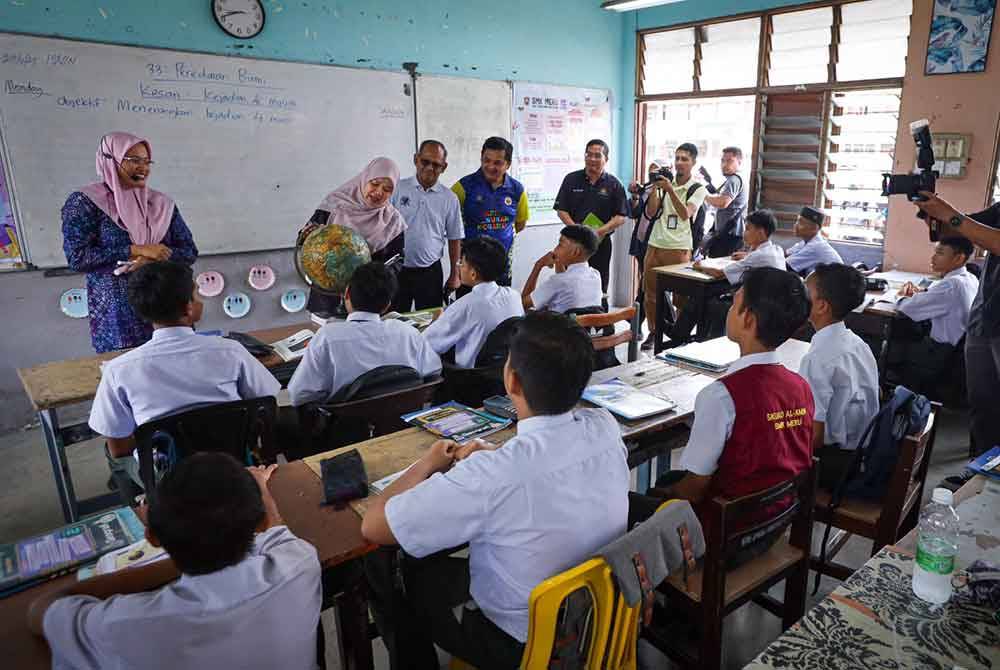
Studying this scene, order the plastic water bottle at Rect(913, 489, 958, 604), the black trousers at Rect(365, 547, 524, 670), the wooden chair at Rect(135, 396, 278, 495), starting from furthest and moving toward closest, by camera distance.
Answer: the wooden chair at Rect(135, 396, 278, 495) → the black trousers at Rect(365, 547, 524, 670) → the plastic water bottle at Rect(913, 489, 958, 604)

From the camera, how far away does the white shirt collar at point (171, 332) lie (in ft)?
6.49

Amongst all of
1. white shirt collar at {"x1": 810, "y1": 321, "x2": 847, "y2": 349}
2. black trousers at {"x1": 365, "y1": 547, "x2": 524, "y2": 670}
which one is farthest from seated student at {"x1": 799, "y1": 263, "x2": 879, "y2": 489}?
black trousers at {"x1": 365, "y1": 547, "x2": 524, "y2": 670}

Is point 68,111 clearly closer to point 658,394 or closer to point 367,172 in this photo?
point 367,172

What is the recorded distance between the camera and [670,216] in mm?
5430

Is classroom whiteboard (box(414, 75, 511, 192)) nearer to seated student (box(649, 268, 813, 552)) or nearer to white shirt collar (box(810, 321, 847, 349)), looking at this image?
white shirt collar (box(810, 321, 847, 349))

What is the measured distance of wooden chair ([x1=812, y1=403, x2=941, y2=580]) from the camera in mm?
1849

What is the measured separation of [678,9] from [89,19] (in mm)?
4700

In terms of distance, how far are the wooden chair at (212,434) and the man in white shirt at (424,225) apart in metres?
2.10

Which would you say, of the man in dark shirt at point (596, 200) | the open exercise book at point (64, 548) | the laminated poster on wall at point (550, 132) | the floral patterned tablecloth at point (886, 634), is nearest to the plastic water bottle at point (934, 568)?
the floral patterned tablecloth at point (886, 634)

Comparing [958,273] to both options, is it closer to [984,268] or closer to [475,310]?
[984,268]

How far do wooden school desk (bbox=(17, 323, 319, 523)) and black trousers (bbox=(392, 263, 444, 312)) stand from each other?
1502 mm

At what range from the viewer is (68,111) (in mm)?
3668

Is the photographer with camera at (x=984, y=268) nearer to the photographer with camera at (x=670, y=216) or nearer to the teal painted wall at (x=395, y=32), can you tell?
the photographer with camera at (x=670, y=216)

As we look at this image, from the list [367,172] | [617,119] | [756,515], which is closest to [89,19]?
[367,172]
